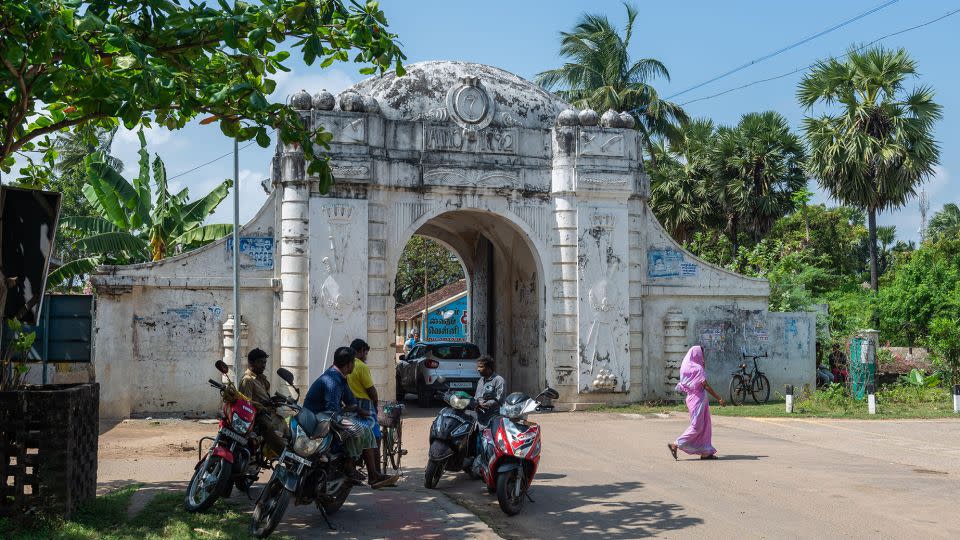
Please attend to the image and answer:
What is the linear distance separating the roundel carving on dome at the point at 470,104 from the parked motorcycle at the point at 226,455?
10727 millimetres

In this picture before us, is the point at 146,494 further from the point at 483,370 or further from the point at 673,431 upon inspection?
the point at 673,431

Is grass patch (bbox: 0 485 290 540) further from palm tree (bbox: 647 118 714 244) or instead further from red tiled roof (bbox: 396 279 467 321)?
red tiled roof (bbox: 396 279 467 321)

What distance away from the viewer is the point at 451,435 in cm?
973

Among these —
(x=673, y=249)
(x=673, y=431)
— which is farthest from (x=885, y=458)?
(x=673, y=249)

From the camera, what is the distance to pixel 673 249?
19.6m

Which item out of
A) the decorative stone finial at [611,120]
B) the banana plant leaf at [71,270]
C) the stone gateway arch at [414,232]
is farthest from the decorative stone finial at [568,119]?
the banana plant leaf at [71,270]

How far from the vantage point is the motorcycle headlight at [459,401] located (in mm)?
9727

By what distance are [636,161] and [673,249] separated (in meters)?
2.08

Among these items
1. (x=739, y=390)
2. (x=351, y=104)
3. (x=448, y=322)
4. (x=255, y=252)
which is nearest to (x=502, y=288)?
(x=739, y=390)

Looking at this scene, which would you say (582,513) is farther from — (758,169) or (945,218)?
(945,218)

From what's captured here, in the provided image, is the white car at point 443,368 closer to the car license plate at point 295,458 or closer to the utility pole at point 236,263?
the utility pole at point 236,263

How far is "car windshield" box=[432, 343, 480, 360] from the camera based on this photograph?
782 inches

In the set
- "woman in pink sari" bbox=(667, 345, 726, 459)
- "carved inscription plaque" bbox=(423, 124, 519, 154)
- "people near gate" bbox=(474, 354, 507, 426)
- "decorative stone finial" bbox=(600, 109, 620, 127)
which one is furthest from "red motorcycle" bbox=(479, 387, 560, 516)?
"decorative stone finial" bbox=(600, 109, 620, 127)

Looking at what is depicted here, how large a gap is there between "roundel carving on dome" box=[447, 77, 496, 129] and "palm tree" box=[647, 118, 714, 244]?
1396 cm
